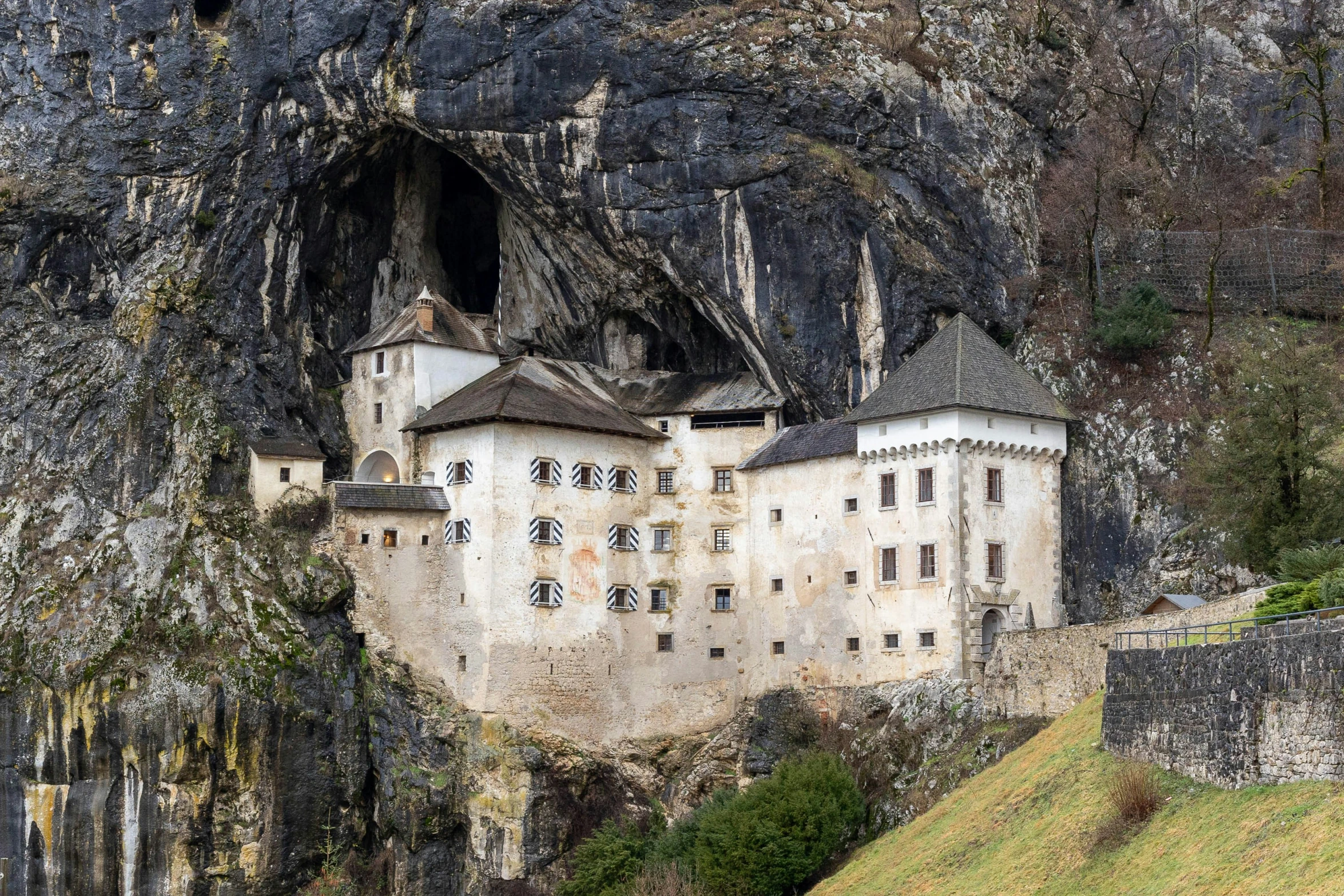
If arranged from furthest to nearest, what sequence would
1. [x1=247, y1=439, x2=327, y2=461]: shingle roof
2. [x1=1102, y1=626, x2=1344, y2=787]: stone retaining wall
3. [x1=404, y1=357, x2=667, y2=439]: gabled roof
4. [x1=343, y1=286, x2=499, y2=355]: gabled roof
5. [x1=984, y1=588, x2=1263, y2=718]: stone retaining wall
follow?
[x1=343, y1=286, x2=499, y2=355]: gabled roof < [x1=247, y1=439, x2=327, y2=461]: shingle roof < [x1=404, y1=357, x2=667, y2=439]: gabled roof < [x1=984, y1=588, x2=1263, y2=718]: stone retaining wall < [x1=1102, y1=626, x2=1344, y2=787]: stone retaining wall

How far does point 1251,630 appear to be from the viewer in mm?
40688

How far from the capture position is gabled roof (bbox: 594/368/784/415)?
71.6 meters

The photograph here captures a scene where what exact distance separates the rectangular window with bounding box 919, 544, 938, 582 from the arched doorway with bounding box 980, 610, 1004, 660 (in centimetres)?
216

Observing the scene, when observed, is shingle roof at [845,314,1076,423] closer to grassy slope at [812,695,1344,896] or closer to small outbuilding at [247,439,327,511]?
grassy slope at [812,695,1344,896]

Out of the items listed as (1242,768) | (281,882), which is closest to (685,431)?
(281,882)

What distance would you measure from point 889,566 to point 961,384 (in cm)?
649

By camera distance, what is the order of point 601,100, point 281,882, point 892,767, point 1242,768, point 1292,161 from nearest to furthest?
point 1242,768
point 892,767
point 281,882
point 601,100
point 1292,161

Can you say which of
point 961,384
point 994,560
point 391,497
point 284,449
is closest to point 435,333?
point 284,449

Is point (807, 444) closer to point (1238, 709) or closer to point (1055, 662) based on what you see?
point (1055, 662)

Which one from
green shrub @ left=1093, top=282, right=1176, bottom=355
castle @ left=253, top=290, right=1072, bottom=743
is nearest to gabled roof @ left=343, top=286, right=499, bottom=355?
castle @ left=253, top=290, right=1072, bottom=743

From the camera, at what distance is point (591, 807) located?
67625 millimetres

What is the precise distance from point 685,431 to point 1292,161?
88.4 ft

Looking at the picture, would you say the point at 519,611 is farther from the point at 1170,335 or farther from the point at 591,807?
the point at 1170,335

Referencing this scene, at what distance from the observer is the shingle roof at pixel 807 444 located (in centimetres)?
6688
